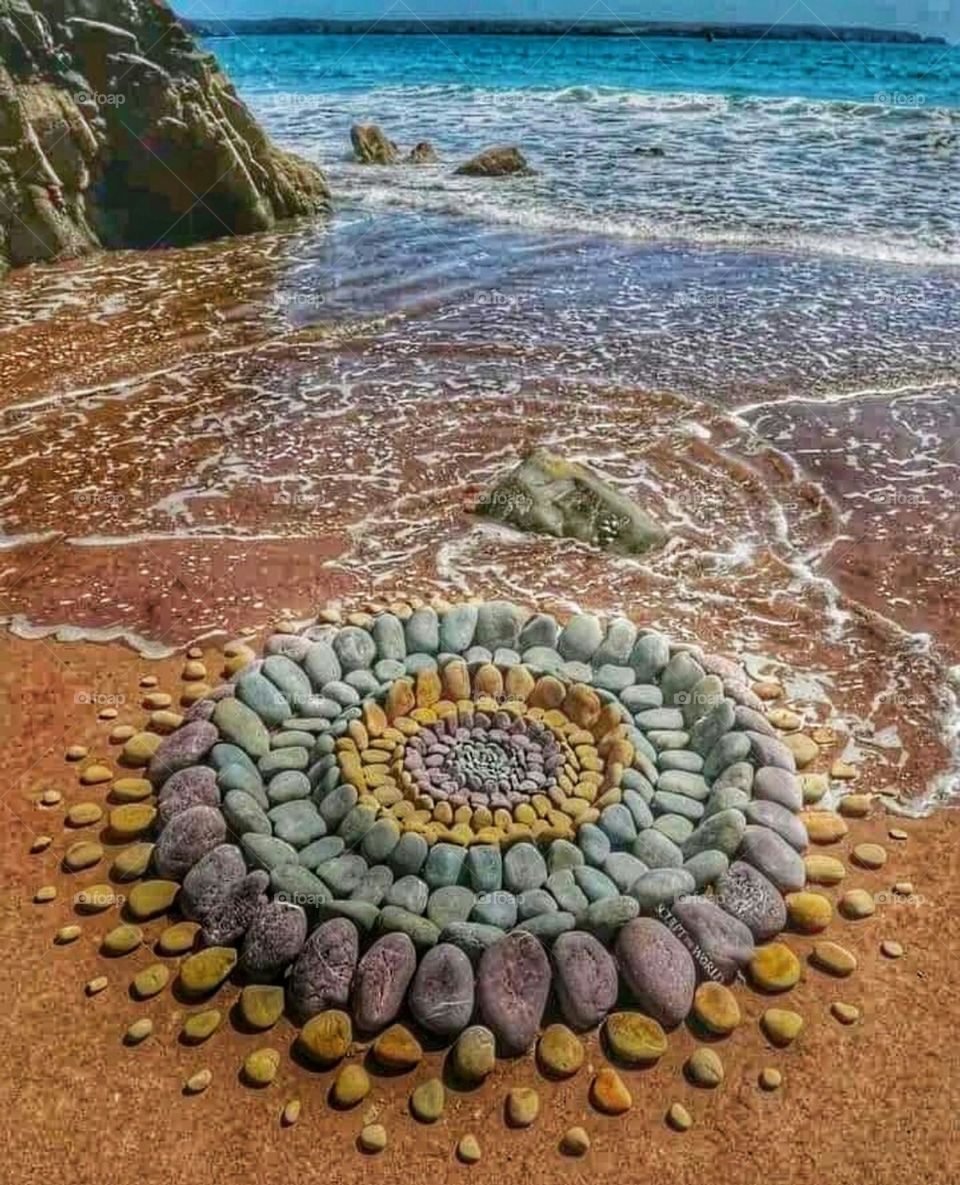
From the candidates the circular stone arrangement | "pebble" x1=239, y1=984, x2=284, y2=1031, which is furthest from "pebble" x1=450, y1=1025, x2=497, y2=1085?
"pebble" x1=239, y1=984, x2=284, y2=1031

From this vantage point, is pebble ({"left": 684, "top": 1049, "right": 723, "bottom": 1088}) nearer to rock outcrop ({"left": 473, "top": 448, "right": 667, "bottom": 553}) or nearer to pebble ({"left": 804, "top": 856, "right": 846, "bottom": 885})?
pebble ({"left": 804, "top": 856, "right": 846, "bottom": 885})

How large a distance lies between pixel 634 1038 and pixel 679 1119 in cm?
28

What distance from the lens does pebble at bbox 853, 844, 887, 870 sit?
4133mm

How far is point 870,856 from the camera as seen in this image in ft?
13.6

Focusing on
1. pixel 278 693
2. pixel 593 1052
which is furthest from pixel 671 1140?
pixel 278 693

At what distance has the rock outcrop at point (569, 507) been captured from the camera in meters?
6.58

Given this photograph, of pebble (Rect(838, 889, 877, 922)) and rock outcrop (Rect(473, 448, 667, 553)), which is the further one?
rock outcrop (Rect(473, 448, 667, 553))

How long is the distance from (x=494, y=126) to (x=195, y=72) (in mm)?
15212

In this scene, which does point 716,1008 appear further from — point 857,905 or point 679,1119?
point 857,905

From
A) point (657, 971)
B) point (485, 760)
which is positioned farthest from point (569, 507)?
point (657, 971)

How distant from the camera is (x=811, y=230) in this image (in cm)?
1488

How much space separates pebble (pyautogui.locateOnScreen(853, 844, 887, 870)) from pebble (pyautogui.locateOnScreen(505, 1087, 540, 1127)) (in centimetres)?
179

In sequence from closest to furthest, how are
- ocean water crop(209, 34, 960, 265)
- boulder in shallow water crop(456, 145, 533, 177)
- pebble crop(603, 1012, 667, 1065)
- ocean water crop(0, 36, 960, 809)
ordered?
pebble crop(603, 1012, 667, 1065) → ocean water crop(0, 36, 960, 809) → ocean water crop(209, 34, 960, 265) → boulder in shallow water crop(456, 145, 533, 177)

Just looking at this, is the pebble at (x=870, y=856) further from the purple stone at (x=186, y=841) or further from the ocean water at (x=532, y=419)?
the purple stone at (x=186, y=841)
